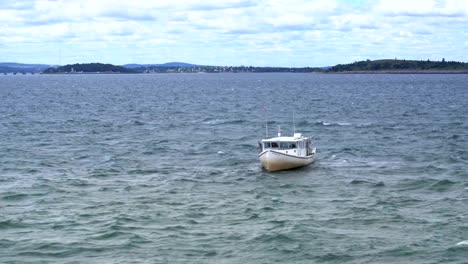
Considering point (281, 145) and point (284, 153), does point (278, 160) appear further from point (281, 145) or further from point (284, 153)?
point (281, 145)

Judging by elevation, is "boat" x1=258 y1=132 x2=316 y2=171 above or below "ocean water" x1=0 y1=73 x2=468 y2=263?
above

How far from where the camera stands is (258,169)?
57.1 metres

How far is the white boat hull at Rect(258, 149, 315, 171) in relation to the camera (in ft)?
183

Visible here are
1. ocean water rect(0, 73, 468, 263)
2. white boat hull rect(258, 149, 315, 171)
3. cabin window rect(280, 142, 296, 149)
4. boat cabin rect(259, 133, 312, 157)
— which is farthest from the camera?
cabin window rect(280, 142, 296, 149)

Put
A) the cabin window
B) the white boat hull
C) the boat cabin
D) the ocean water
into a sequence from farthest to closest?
the cabin window → the boat cabin → the white boat hull → the ocean water

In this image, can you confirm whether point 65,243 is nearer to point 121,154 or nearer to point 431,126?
point 121,154

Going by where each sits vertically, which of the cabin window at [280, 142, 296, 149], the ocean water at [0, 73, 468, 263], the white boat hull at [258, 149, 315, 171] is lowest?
the ocean water at [0, 73, 468, 263]

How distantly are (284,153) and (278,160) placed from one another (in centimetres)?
79

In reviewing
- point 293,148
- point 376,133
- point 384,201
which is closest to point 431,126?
point 376,133

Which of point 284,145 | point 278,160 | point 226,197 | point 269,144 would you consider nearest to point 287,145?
point 284,145

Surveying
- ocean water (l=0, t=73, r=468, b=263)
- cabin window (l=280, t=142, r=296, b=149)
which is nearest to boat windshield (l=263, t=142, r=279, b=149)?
cabin window (l=280, t=142, r=296, b=149)

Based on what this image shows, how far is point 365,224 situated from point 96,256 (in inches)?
535

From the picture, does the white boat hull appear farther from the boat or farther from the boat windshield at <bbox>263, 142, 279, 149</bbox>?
the boat windshield at <bbox>263, 142, 279, 149</bbox>

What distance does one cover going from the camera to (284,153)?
56344mm
